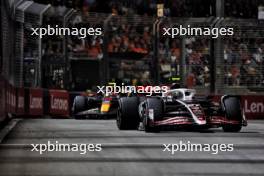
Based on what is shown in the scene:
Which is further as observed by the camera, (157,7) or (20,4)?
(157,7)

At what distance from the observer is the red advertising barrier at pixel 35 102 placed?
21094 millimetres

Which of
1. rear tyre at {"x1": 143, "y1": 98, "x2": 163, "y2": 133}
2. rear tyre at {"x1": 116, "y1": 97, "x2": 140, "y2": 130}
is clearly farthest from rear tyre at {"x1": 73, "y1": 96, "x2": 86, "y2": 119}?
rear tyre at {"x1": 143, "y1": 98, "x2": 163, "y2": 133}

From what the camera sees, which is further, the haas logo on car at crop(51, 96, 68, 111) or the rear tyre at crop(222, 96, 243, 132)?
the haas logo on car at crop(51, 96, 68, 111)

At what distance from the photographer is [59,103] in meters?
22.5

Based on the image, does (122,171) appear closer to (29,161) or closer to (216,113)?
(29,161)

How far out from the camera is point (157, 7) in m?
23.5

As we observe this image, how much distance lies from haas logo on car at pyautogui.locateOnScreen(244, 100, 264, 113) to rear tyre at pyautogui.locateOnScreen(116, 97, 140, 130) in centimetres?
985

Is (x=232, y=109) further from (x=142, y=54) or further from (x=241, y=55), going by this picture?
(x=241, y=55)

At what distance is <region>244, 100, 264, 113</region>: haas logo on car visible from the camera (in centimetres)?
2306

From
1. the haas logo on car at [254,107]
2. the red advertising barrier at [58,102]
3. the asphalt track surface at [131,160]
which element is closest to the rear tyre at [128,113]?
the asphalt track surface at [131,160]

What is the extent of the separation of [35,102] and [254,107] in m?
7.15

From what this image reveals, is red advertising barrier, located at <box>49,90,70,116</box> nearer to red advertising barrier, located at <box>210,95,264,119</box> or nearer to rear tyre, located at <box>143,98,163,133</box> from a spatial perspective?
red advertising barrier, located at <box>210,95,264,119</box>

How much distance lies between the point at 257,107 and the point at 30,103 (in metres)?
7.41

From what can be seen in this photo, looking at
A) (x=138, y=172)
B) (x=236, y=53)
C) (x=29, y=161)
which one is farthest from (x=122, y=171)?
(x=236, y=53)
